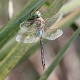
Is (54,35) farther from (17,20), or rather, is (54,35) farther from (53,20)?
(17,20)

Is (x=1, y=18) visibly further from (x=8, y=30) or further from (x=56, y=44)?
(x=8, y=30)

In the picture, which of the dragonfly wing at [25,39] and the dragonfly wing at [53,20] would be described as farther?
the dragonfly wing at [53,20]

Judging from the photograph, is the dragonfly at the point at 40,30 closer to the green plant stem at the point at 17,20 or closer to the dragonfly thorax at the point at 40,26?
the dragonfly thorax at the point at 40,26

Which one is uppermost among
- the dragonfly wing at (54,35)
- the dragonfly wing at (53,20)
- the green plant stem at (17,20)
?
the green plant stem at (17,20)

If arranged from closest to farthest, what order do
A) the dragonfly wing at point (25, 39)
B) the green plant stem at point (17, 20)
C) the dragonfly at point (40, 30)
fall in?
1. the green plant stem at point (17, 20)
2. the dragonfly wing at point (25, 39)
3. the dragonfly at point (40, 30)

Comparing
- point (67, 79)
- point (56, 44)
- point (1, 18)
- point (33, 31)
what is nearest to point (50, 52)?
point (56, 44)

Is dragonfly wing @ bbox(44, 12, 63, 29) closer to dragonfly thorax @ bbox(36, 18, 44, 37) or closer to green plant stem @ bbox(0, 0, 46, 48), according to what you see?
dragonfly thorax @ bbox(36, 18, 44, 37)

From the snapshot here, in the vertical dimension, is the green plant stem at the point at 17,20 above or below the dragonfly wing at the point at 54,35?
above

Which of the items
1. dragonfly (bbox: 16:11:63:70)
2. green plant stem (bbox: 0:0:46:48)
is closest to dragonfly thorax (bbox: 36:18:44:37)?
dragonfly (bbox: 16:11:63:70)

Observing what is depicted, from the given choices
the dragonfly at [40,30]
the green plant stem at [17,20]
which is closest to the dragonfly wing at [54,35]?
the dragonfly at [40,30]

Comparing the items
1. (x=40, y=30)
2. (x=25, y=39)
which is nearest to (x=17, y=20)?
(x=25, y=39)

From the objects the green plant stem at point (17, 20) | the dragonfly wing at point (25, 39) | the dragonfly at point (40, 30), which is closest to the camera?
the green plant stem at point (17, 20)
